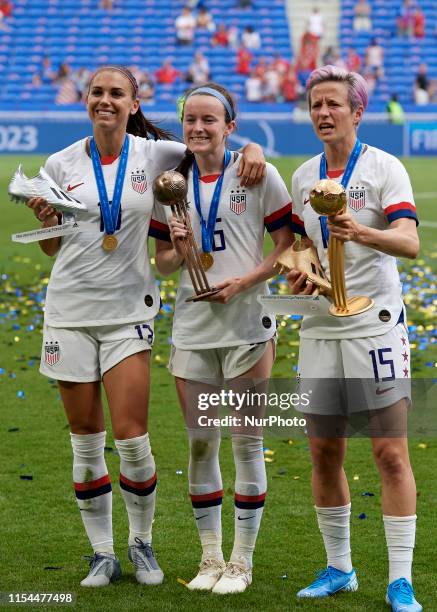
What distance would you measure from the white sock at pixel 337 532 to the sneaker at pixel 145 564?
708 millimetres

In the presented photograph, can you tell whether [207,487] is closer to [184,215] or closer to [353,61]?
[184,215]

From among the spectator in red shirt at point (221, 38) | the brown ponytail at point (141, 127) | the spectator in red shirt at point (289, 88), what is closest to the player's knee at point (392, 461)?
the brown ponytail at point (141, 127)

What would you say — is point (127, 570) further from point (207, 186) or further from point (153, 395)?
point (153, 395)

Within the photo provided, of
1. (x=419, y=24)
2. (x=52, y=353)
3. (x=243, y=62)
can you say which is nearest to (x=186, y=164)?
(x=52, y=353)

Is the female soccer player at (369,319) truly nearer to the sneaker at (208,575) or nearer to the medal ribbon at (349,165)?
the medal ribbon at (349,165)

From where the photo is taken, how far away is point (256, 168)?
450 centimetres

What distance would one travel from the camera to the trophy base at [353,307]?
405 cm

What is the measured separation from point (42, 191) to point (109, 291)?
1.62 ft

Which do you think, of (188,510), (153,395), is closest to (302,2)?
(153,395)

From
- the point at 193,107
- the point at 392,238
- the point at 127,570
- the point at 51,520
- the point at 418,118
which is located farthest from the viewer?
the point at 418,118

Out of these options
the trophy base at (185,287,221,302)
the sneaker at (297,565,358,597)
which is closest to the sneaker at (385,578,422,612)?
the sneaker at (297,565,358,597)

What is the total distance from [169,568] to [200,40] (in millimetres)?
28052

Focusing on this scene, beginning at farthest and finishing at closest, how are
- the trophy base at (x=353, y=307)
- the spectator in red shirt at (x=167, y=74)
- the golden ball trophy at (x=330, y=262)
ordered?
the spectator in red shirt at (x=167, y=74) → the trophy base at (x=353, y=307) → the golden ball trophy at (x=330, y=262)

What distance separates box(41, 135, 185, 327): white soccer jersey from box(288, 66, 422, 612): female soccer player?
0.70 m
